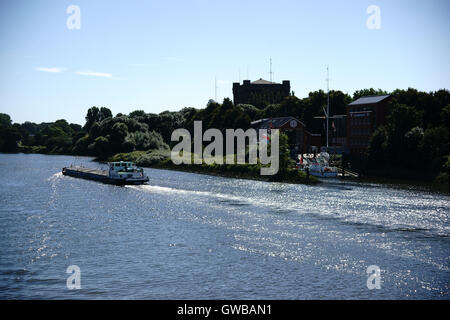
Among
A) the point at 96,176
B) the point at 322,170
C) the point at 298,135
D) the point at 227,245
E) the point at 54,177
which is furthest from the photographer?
the point at 298,135

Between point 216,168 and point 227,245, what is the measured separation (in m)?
75.6

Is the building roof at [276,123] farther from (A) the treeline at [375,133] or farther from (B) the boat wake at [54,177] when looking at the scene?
(B) the boat wake at [54,177]

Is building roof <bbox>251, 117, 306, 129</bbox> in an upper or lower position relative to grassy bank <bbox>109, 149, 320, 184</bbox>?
upper

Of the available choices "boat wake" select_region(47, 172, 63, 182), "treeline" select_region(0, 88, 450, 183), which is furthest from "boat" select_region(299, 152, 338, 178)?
"boat wake" select_region(47, 172, 63, 182)

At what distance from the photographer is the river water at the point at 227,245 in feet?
106

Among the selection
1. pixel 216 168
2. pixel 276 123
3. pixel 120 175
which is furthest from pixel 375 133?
pixel 120 175

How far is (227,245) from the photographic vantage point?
43781 millimetres

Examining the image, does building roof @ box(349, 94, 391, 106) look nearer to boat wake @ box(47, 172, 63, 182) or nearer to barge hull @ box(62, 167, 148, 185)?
barge hull @ box(62, 167, 148, 185)
